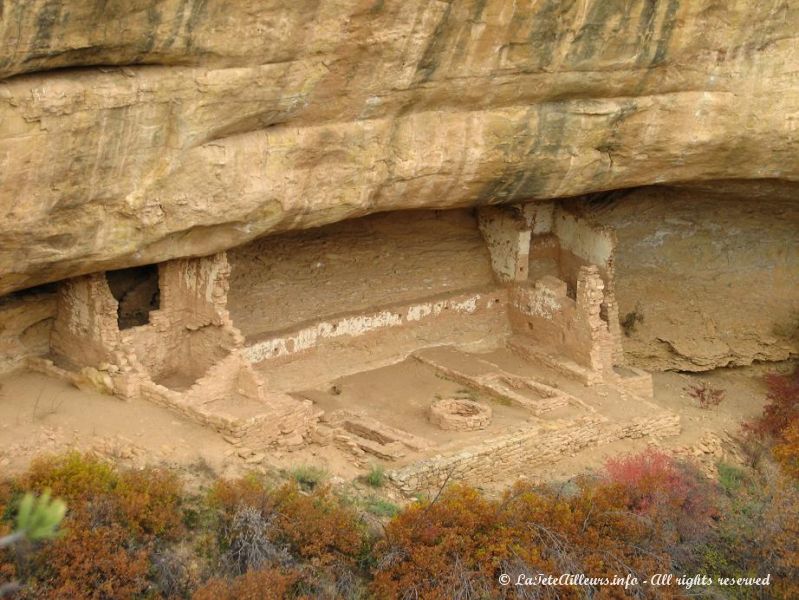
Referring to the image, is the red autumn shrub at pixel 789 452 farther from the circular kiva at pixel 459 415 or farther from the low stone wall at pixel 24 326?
the low stone wall at pixel 24 326

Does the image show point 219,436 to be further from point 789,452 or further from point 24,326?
point 789,452

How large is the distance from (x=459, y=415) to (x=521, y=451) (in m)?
0.86

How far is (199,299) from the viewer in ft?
42.7

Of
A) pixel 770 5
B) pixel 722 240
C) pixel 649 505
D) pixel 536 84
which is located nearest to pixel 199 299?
pixel 536 84

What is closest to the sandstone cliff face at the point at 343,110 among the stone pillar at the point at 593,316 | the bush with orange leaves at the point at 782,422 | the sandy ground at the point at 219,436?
the stone pillar at the point at 593,316

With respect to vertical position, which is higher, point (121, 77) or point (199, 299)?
point (121, 77)

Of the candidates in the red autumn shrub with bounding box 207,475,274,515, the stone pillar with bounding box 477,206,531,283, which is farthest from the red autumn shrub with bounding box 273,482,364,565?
the stone pillar with bounding box 477,206,531,283

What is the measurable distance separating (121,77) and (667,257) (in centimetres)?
1018

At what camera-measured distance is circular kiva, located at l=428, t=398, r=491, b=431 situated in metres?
13.1

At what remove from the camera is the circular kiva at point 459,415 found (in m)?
13.1

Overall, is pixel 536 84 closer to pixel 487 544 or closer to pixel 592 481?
pixel 592 481

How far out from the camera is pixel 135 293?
13.6 m

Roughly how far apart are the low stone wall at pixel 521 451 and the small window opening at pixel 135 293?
3.92m

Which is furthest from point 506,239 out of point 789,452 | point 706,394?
point 789,452
